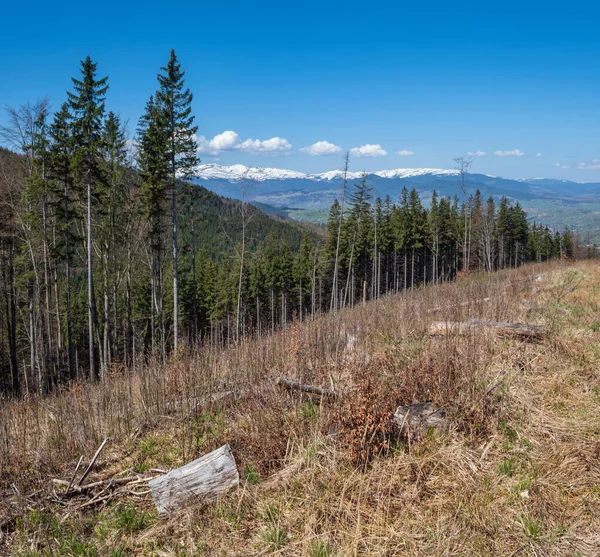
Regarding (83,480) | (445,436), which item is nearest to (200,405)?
(83,480)

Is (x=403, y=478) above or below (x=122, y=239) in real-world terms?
below

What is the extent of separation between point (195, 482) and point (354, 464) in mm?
1446

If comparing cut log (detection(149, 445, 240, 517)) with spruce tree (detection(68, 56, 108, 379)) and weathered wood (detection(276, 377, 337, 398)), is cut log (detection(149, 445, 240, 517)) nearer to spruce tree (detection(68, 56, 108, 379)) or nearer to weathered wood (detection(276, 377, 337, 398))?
weathered wood (detection(276, 377, 337, 398))

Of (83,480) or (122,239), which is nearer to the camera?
(83,480)

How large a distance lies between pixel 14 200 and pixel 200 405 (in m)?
18.1

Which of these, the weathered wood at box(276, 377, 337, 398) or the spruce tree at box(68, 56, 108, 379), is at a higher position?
the spruce tree at box(68, 56, 108, 379)

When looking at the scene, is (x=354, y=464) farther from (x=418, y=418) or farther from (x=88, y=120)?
(x=88, y=120)

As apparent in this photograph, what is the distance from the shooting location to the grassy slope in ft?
8.71

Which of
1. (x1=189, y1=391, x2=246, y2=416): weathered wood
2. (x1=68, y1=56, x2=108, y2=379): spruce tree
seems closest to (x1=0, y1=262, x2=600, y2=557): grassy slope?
(x1=189, y1=391, x2=246, y2=416): weathered wood

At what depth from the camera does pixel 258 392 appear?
4.79 meters

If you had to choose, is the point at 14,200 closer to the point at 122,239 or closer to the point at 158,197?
the point at 122,239

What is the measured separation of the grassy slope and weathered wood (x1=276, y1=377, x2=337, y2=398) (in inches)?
5.5

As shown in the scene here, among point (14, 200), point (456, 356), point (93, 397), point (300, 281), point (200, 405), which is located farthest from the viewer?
point (300, 281)

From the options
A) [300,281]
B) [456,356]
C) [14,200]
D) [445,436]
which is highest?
[14,200]
